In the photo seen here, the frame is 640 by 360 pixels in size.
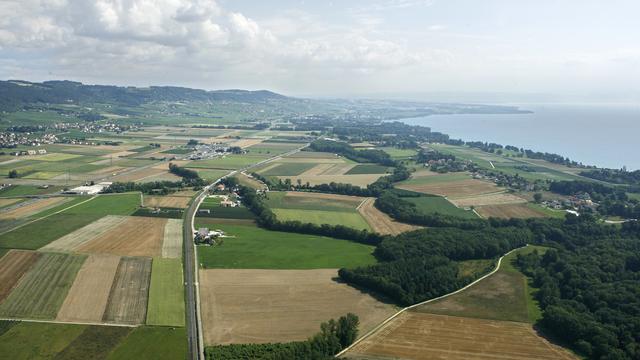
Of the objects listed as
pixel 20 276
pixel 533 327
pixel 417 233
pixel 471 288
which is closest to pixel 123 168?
pixel 20 276

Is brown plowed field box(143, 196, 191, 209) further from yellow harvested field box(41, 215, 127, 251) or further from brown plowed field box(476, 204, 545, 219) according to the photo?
brown plowed field box(476, 204, 545, 219)

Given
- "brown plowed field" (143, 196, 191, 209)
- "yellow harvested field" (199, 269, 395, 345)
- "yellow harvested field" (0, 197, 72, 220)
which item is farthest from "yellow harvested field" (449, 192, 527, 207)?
"yellow harvested field" (0, 197, 72, 220)

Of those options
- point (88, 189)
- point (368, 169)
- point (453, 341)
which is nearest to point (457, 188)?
point (368, 169)

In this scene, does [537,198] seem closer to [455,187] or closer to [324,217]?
[455,187]

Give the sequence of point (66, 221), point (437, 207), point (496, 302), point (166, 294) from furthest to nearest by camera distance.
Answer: point (437, 207)
point (66, 221)
point (496, 302)
point (166, 294)

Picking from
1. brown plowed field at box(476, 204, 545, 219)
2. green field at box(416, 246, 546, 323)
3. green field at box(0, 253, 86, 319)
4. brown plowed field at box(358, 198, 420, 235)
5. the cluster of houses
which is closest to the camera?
green field at box(0, 253, 86, 319)
